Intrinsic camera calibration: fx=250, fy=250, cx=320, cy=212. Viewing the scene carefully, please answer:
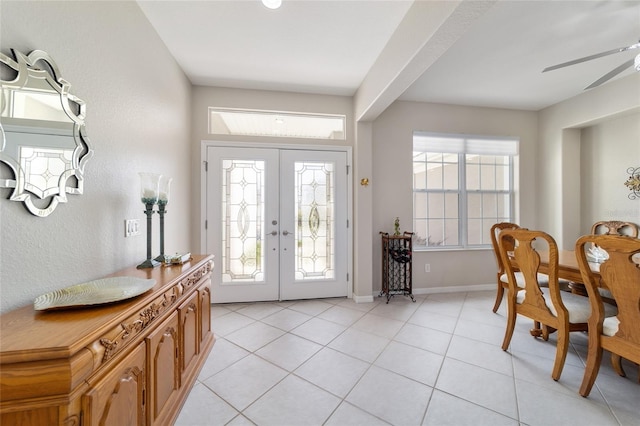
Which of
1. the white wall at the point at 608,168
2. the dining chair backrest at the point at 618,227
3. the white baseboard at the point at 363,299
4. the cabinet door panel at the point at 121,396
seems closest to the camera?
the cabinet door panel at the point at 121,396

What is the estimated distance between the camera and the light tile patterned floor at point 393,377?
1529mm

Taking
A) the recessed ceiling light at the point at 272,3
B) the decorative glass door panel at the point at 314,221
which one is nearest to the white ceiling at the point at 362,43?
the recessed ceiling light at the point at 272,3

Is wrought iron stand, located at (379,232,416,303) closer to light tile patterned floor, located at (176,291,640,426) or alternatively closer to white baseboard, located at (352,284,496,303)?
white baseboard, located at (352,284,496,303)

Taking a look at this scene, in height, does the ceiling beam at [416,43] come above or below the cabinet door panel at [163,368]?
above

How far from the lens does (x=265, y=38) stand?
2385 millimetres

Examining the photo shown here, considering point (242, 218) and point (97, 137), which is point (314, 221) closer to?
point (242, 218)

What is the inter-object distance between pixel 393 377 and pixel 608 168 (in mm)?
Result: 4307

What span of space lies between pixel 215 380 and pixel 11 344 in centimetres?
139

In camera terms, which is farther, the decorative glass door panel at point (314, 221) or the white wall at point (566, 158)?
the decorative glass door panel at point (314, 221)

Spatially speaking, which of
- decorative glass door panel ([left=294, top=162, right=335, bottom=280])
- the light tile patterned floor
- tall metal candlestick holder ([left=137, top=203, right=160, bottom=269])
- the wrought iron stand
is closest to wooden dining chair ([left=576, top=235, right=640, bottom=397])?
the light tile patterned floor

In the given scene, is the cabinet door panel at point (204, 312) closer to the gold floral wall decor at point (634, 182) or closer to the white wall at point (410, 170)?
the white wall at point (410, 170)

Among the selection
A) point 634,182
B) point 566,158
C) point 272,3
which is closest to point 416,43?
point 272,3

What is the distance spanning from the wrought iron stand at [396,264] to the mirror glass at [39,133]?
315 centimetres

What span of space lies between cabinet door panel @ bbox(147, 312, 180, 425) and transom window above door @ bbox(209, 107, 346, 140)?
2553mm
